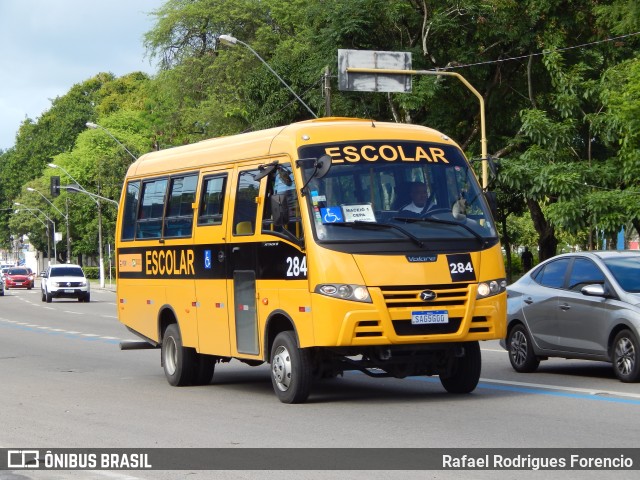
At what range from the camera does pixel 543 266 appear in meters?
17.7

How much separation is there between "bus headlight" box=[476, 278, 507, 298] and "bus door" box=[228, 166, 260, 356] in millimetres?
2562

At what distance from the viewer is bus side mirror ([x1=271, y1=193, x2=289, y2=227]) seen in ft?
44.6

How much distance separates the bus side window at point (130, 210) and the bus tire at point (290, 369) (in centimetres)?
544

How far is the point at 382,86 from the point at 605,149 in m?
11.0

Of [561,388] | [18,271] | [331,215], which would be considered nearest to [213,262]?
[331,215]

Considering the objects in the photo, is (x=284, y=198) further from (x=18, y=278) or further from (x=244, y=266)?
(x=18, y=278)

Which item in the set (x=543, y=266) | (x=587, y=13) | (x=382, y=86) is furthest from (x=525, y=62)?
(x=543, y=266)

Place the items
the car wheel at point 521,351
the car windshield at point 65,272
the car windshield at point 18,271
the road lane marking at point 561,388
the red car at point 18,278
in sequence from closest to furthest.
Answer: the road lane marking at point 561,388 → the car wheel at point 521,351 → the car windshield at point 65,272 → the red car at point 18,278 → the car windshield at point 18,271

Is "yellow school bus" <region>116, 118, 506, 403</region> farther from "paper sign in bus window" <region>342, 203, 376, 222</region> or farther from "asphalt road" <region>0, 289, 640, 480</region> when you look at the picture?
"asphalt road" <region>0, 289, 640, 480</region>

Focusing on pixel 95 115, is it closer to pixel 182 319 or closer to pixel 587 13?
pixel 587 13

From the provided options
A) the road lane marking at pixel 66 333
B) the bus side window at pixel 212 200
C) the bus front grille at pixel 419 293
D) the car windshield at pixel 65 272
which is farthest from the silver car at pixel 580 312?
the car windshield at pixel 65 272

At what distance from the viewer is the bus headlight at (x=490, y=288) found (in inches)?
539

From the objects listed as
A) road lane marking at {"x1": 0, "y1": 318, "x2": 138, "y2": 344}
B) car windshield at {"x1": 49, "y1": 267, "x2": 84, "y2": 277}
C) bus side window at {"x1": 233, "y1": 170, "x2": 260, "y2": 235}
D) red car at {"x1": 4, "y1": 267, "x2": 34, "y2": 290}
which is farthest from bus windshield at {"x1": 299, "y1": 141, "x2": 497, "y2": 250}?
red car at {"x1": 4, "y1": 267, "x2": 34, "y2": 290}

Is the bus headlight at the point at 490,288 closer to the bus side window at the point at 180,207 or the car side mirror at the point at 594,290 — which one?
the car side mirror at the point at 594,290
